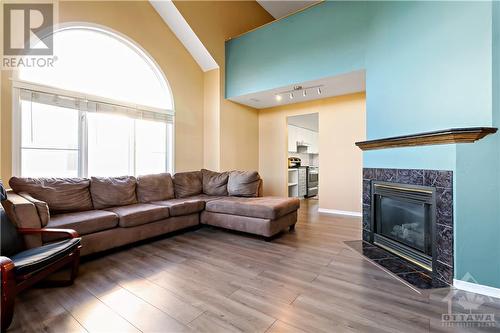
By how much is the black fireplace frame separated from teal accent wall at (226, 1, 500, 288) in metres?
0.20

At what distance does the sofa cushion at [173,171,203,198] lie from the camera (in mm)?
4078

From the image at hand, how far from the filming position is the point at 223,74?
4836 mm

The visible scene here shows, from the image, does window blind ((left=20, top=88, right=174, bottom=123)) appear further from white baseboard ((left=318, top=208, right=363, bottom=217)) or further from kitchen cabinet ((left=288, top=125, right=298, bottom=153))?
white baseboard ((left=318, top=208, right=363, bottom=217))

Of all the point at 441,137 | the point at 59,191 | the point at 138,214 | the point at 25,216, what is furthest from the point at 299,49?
the point at 25,216

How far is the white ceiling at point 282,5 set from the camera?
537cm

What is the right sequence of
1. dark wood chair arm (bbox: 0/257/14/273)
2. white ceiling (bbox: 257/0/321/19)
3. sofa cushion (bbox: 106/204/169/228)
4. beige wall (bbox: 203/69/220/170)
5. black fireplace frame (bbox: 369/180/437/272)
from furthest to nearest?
white ceiling (bbox: 257/0/321/19) → beige wall (bbox: 203/69/220/170) → sofa cushion (bbox: 106/204/169/228) → black fireplace frame (bbox: 369/180/437/272) → dark wood chair arm (bbox: 0/257/14/273)

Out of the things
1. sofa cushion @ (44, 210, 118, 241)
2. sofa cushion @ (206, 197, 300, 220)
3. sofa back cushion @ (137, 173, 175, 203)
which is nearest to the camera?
sofa cushion @ (44, 210, 118, 241)

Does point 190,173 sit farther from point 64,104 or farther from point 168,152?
point 64,104

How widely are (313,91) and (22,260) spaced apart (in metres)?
4.42

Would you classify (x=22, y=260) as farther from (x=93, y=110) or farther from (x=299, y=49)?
(x=299, y=49)

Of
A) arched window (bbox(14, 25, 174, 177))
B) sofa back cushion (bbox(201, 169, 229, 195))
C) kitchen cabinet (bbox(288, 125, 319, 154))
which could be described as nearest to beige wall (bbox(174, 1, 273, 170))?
sofa back cushion (bbox(201, 169, 229, 195))

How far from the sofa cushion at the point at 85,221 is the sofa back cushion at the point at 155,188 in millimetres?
817

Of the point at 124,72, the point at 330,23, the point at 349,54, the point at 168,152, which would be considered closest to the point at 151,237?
the point at 168,152

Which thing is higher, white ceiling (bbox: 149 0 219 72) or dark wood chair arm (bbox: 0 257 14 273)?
white ceiling (bbox: 149 0 219 72)
